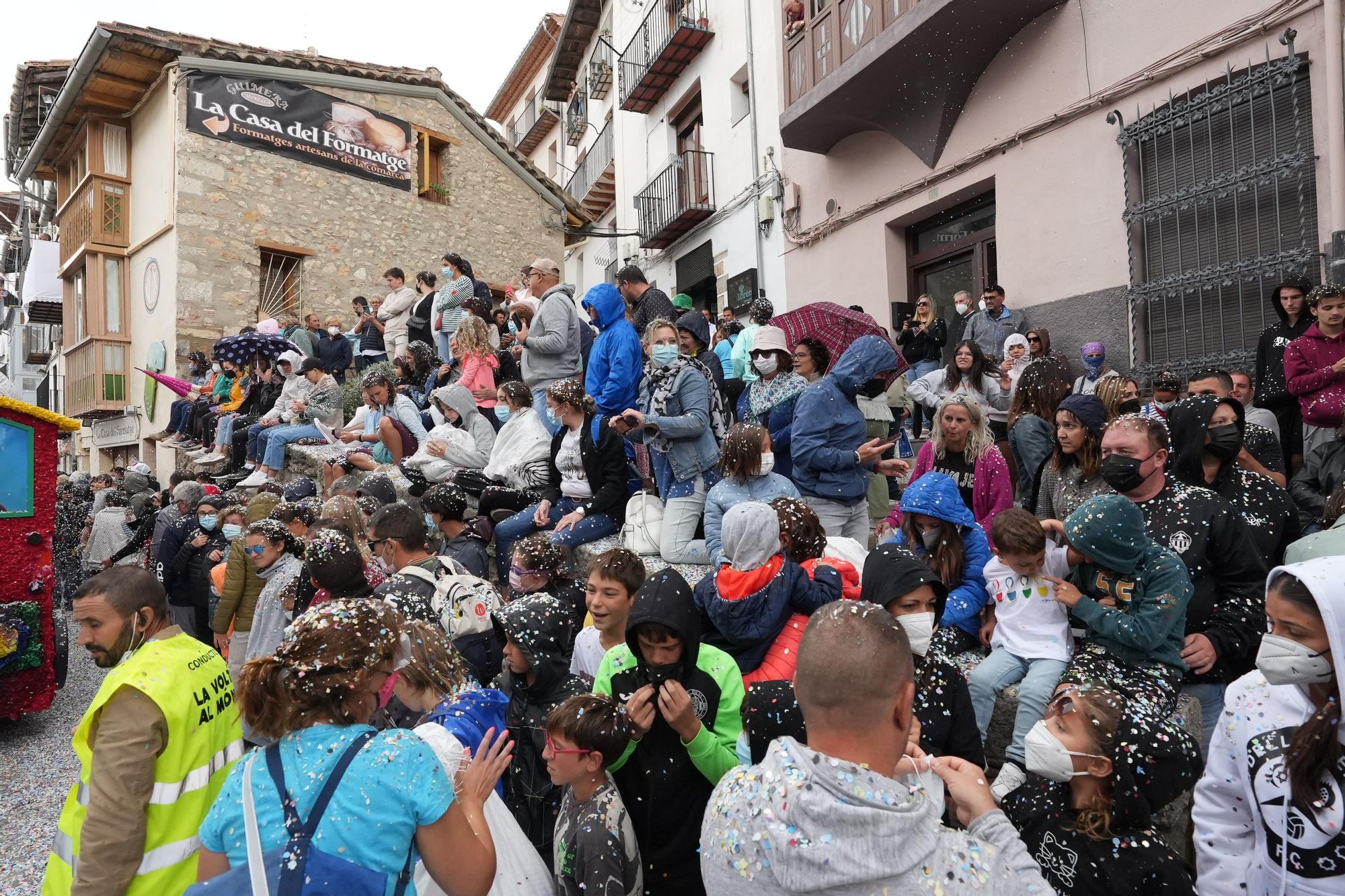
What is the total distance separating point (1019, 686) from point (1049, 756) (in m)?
1.12

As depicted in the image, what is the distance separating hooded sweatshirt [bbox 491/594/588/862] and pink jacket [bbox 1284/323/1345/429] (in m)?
4.84

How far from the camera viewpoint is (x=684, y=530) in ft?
18.9

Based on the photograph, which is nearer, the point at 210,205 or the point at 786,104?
the point at 786,104

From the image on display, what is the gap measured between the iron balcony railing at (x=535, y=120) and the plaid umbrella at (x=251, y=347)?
1570 cm

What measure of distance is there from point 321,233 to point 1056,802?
1953cm

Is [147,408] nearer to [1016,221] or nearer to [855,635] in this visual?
[1016,221]

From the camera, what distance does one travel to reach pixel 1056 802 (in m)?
2.26

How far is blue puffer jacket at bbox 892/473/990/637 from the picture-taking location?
372 cm

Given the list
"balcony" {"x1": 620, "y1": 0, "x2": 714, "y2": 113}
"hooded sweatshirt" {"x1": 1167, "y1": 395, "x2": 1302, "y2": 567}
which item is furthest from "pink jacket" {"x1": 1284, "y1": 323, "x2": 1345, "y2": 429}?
"balcony" {"x1": 620, "y1": 0, "x2": 714, "y2": 113}

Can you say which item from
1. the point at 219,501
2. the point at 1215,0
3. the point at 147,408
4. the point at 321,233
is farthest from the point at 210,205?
the point at 1215,0

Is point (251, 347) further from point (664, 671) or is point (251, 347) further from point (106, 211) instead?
point (664, 671)

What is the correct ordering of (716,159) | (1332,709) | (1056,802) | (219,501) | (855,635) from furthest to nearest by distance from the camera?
(716,159), (219,501), (1056,802), (1332,709), (855,635)

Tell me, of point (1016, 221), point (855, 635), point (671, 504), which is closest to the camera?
point (855, 635)

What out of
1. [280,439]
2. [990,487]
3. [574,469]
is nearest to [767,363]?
[574,469]
